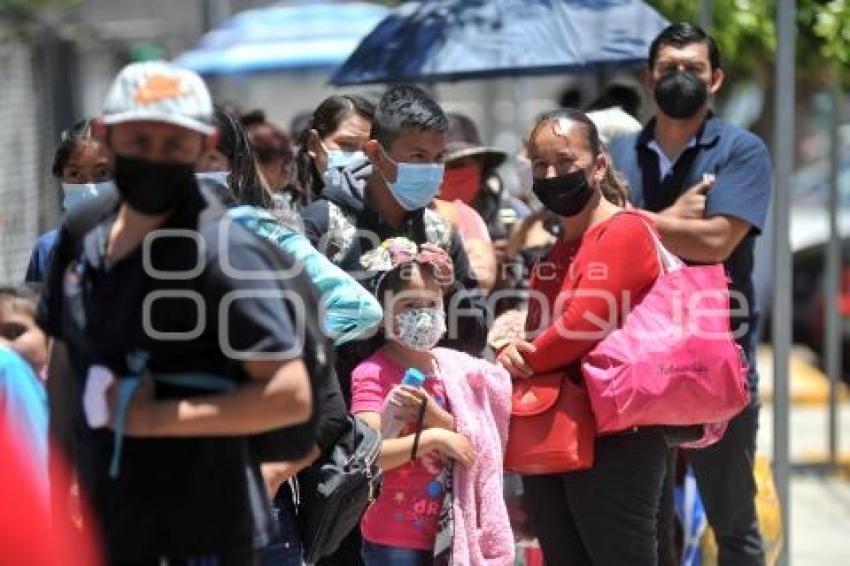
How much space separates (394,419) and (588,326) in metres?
0.63

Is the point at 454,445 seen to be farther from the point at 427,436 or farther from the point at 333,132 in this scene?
the point at 333,132

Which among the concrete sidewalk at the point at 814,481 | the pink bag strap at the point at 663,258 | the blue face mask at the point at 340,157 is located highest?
the blue face mask at the point at 340,157

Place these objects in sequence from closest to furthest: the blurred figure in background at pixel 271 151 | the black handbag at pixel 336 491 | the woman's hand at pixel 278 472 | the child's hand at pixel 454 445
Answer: the woman's hand at pixel 278 472
the black handbag at pixel 336 491
the child's hand at pixel 454 445
the blurred figure in background at pixel 271 151

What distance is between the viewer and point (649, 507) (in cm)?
544

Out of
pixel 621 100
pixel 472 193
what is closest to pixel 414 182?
pixel 472 193

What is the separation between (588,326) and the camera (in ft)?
17.6

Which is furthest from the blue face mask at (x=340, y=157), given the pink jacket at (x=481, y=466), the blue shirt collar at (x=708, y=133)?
the blue shirt collar at (x=708, y=133)

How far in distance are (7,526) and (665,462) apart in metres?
2.59

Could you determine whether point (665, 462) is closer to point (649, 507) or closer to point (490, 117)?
point (649, 507)

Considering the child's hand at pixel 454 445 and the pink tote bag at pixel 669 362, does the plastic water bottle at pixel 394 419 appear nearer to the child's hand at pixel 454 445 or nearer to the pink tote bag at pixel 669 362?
the child's hand at pixel 454 445

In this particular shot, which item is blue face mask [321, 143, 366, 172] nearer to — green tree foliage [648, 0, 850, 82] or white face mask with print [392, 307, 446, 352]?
white face mask with print [392, 307, 446, 352]

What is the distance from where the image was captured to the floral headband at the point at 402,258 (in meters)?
5.46

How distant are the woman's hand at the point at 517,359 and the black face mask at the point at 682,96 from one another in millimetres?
1260

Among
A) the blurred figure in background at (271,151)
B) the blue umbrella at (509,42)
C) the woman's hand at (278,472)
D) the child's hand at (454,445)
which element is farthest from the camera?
the blue umbrella at (509,42)
